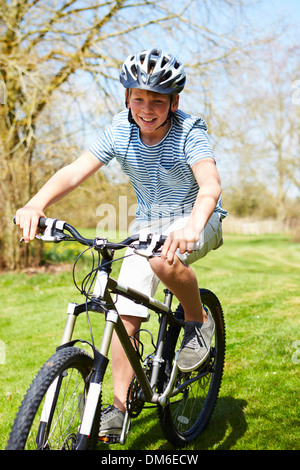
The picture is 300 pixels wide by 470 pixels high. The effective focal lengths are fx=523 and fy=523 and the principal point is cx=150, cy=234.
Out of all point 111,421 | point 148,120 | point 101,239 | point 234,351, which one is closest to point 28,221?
point 101,239

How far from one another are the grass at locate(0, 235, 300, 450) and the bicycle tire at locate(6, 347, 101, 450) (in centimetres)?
109

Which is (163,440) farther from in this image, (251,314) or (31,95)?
(31,95)

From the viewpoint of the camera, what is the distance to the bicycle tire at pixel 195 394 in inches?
117

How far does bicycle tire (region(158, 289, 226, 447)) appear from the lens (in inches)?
117

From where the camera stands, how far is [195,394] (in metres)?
3.33

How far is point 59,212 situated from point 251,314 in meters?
5.59

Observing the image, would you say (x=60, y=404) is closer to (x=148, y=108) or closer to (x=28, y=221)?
(x=28, y=221)

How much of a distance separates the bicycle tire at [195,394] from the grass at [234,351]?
0.32ft

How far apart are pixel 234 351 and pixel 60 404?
3000 millimetres

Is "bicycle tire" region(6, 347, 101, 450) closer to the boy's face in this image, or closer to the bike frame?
the bike frame

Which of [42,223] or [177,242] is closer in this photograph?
[177,242]

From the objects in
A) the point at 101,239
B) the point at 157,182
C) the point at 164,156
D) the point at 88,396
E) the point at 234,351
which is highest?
the point at 164,156

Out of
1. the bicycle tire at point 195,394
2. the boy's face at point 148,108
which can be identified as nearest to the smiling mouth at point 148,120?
the boy's face at point 148,108

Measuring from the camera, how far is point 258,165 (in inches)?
1114
